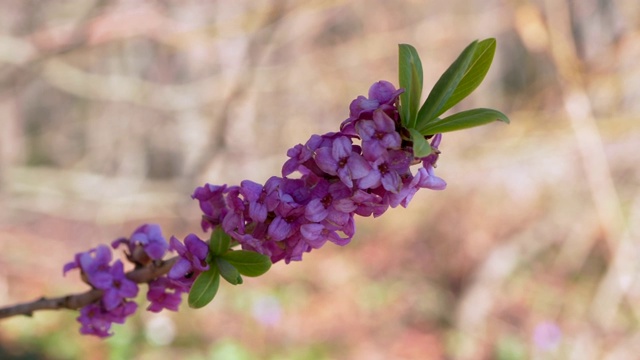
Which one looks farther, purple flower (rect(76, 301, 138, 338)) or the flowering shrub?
purple flower (rect(76, 301, 138, 338))

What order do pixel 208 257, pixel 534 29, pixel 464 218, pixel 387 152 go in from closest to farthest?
pixel 387 152 < pixel 208 257 < pixel 534 29 < pixel 464 218

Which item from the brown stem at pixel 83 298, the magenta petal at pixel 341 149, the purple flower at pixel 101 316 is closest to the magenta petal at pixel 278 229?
the magenta petal at pixel 341 149

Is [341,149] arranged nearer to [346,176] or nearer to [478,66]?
[346,176]

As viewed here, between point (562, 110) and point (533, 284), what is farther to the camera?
point (533, 284)

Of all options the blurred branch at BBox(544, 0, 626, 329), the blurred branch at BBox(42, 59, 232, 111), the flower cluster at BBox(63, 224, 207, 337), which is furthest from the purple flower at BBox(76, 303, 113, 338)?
the blurred branch at BBox(42, 59, 232, 111)

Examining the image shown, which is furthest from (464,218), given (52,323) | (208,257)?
(208,257)

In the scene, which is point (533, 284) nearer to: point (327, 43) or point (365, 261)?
point (365, 261)

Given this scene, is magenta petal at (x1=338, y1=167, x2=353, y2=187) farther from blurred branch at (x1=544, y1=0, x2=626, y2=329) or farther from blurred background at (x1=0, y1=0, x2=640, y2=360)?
blurred branch at (x1=544, y1=0, x2=626, y2=329)
